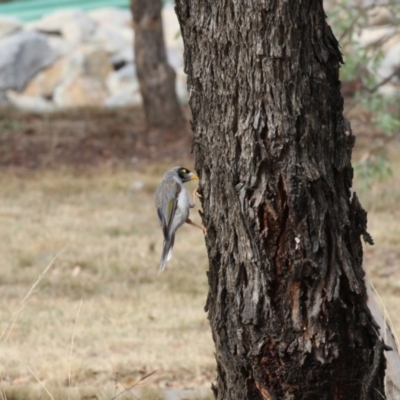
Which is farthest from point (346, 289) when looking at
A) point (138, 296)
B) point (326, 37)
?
point (138, 296)

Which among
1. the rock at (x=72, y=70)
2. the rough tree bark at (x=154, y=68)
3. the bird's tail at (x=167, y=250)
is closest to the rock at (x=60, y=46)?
the rock at (x=72, y=70)

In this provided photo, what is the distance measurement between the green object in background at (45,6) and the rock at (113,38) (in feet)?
12.1

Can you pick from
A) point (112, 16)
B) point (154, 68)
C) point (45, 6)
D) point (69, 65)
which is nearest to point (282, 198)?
point (154, 68)

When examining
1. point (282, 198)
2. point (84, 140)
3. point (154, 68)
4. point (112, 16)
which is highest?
point (282, 198)

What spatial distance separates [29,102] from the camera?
758 inches

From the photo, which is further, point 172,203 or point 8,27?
point 8,27

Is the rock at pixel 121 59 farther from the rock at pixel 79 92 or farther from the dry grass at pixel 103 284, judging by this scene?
the dry grass at pixel 103 284


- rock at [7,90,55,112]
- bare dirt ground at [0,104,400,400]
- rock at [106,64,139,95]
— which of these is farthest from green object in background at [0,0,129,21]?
bare dirt ground at [0,104,400,400]

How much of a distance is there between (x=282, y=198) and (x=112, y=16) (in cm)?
2285

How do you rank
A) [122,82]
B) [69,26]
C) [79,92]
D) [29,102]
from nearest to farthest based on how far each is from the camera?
1. [29,102]
2. [79,92]
3. [122,82]
4. [69,26]

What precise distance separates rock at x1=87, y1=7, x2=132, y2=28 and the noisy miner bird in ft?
66.3

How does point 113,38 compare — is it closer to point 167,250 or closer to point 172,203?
point 172,203

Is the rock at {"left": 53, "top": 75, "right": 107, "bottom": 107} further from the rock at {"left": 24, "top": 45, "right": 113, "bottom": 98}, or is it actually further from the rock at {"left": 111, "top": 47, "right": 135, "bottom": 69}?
the rock at {"left": 111, "top": 47, "right": 135, "bottom": 69}

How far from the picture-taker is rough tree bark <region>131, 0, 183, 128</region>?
572 inches
